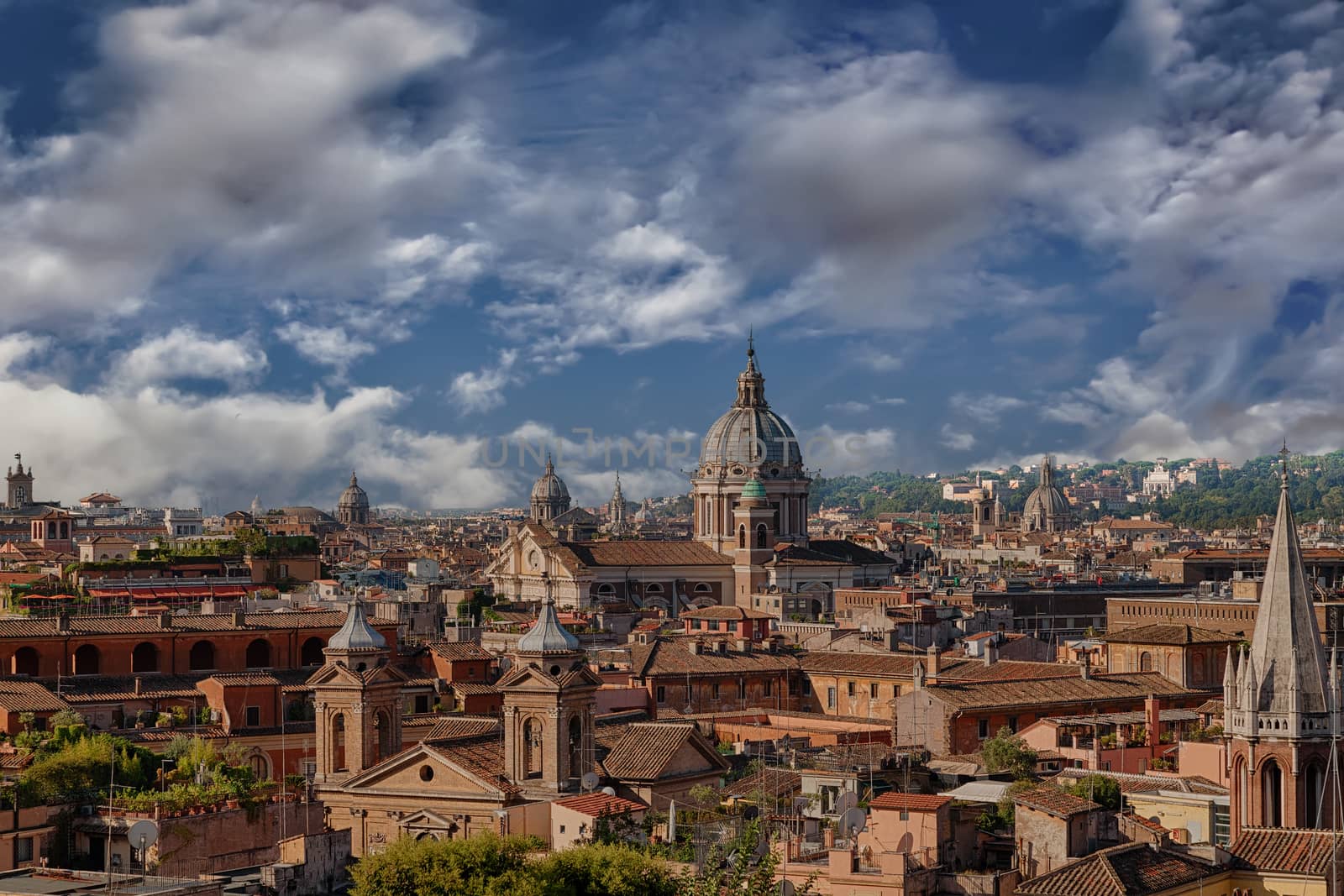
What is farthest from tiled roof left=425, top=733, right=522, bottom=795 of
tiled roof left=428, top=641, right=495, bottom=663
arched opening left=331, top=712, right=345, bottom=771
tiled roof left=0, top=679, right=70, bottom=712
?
tiled roof left=428, top=641, right=495, bottom=663

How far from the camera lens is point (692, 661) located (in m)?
46.4

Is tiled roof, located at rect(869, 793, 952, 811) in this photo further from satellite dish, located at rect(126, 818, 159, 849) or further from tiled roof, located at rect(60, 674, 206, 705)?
tiled roof, located at rect(60, 674, 206, 705)

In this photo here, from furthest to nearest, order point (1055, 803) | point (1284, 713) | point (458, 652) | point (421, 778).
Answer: point (458, 652) < point (421, 778) < point (1284, 713) < point (1055, 803)

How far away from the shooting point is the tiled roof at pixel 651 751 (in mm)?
27109

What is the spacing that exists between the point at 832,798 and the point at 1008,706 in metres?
14.0

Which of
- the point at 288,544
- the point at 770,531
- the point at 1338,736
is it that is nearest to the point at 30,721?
the point at 1338,736

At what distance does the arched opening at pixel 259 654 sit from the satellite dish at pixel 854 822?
69.0ft

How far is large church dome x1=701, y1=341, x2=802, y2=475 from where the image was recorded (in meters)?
95.7

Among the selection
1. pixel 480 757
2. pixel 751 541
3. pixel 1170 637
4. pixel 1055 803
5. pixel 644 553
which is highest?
pixel 751 541

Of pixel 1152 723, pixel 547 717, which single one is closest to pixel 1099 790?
pixel 547 717

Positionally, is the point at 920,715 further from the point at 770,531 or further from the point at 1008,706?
the point at 770,531

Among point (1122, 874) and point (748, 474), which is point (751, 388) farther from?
point (1122, 874)

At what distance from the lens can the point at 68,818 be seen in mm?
25016

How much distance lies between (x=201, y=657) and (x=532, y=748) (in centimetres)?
1532
